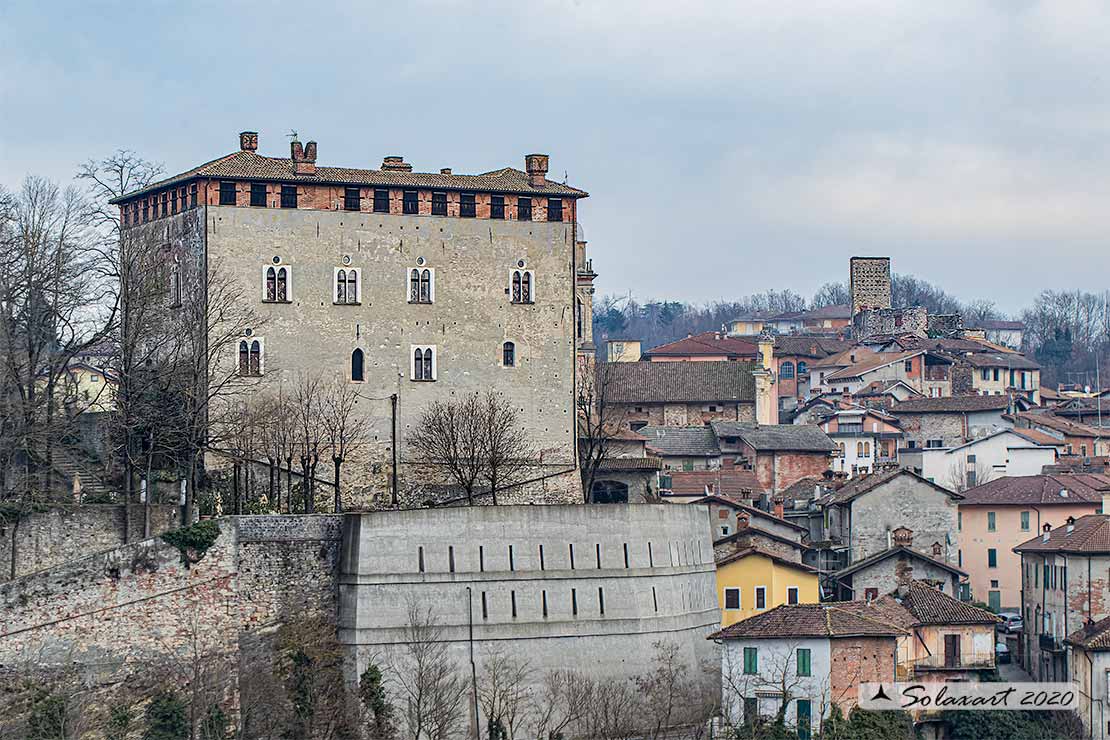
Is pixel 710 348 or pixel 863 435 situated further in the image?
pixel 710 348

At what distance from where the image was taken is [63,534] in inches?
2004

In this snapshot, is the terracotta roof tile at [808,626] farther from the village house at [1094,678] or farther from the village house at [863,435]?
the village house at [863,435]

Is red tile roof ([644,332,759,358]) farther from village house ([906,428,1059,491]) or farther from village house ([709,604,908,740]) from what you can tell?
village house ([709,604,908,740])

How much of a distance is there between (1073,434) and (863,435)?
371 inches

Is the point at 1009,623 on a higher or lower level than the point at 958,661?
lower

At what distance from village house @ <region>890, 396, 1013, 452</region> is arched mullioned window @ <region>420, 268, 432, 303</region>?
37.9 m

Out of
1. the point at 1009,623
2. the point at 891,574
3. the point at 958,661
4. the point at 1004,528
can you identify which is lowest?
the point at 1009,623

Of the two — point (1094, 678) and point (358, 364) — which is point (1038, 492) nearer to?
point (1094, 678)

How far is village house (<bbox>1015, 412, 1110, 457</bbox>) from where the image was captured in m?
95.8

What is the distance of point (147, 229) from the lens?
6244 cm

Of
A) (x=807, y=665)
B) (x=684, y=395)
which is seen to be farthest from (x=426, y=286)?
(x=684, y=395)

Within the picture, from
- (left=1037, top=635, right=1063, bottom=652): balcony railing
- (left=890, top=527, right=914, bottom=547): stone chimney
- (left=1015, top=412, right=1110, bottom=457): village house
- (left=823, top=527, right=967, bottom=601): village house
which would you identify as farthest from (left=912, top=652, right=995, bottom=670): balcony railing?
(left=1015, top=412, right=1110, bottom=457): village house

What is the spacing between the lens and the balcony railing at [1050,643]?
188 feet

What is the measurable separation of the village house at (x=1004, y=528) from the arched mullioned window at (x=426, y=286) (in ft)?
68.2
